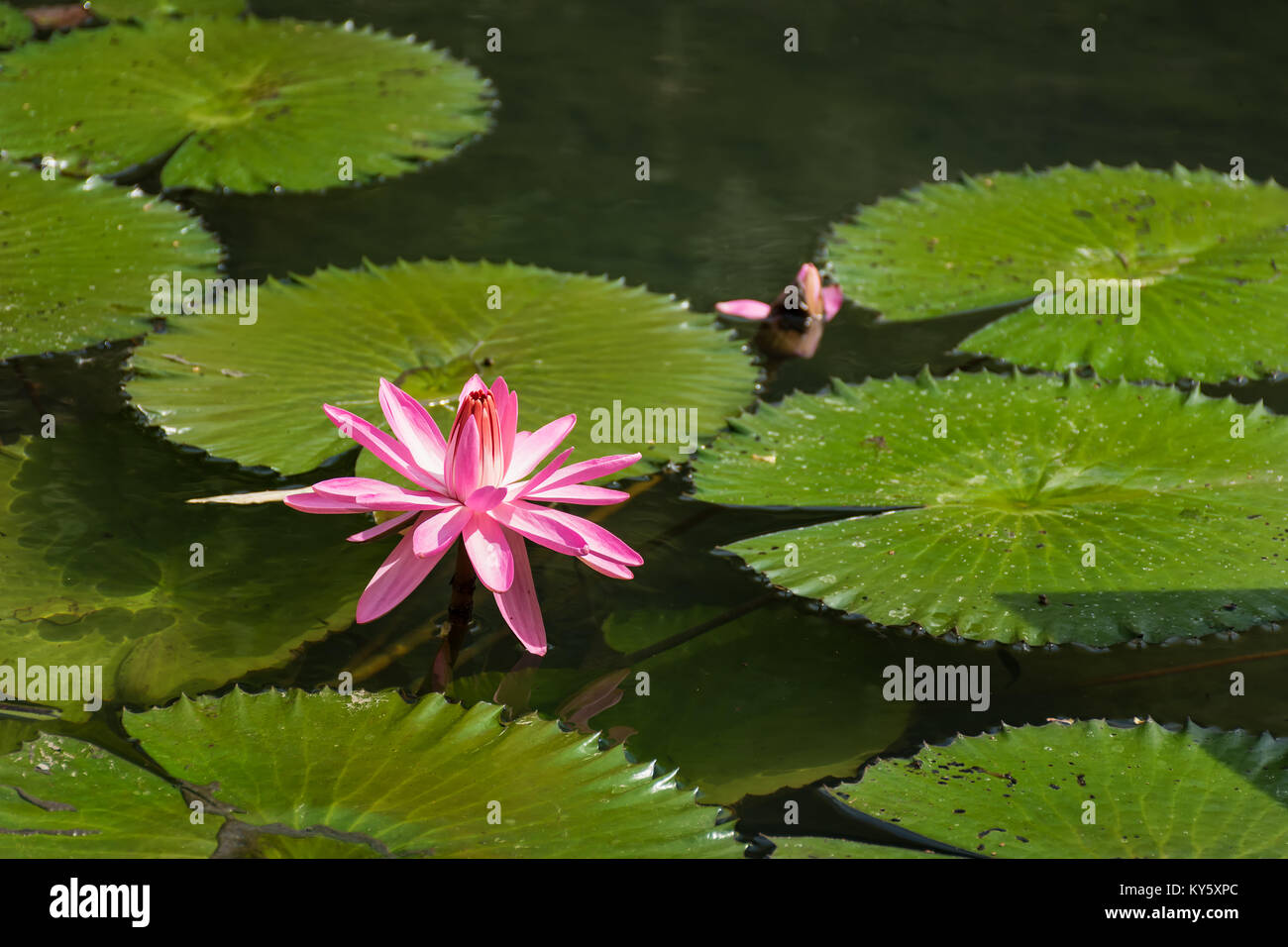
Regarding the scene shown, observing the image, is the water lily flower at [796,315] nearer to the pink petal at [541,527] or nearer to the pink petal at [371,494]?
the pink petal at [541,527]

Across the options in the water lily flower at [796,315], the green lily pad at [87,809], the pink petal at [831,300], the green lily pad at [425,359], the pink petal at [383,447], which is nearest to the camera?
the green lily pad at [87,809]

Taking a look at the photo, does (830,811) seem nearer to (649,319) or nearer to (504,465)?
(504,465)

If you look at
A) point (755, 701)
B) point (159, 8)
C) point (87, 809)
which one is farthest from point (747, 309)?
point (159, 8)

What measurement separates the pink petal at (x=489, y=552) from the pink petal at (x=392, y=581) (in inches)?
2.5

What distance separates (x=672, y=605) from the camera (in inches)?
89.9

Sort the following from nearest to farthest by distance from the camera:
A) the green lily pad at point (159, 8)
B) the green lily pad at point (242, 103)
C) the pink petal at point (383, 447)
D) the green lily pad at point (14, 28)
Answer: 1. the pink petal at point (383, 447)
2. the green lily pad at point (242, 103)
3. the green lily pad at point (14, 28)
4. the green lily pad at point (159, 8)

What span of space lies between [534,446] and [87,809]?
33.7 inches

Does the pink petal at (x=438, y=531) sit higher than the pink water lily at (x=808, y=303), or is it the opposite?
the pink water lily at (x=808, y=303)

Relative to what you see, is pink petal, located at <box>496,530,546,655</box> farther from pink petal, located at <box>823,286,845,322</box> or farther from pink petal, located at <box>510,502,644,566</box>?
pink petal, located at <box>823,286,845,322</box>

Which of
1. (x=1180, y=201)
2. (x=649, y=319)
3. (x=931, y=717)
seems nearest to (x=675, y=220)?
(x=649, y=319)

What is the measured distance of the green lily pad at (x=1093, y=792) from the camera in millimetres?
1695

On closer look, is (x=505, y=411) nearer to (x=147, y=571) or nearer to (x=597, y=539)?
(x=597, y=539)

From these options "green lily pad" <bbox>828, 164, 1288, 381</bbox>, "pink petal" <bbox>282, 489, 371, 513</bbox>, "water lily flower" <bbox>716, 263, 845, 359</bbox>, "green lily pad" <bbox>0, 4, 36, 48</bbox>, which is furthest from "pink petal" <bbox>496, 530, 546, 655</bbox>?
"green lily pad" <bbox>0, 4, 36, 48</bbox>

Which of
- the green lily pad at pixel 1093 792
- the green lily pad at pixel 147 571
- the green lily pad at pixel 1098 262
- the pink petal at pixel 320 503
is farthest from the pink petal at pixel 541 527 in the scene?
the green lily pad at pixel 1098 262
